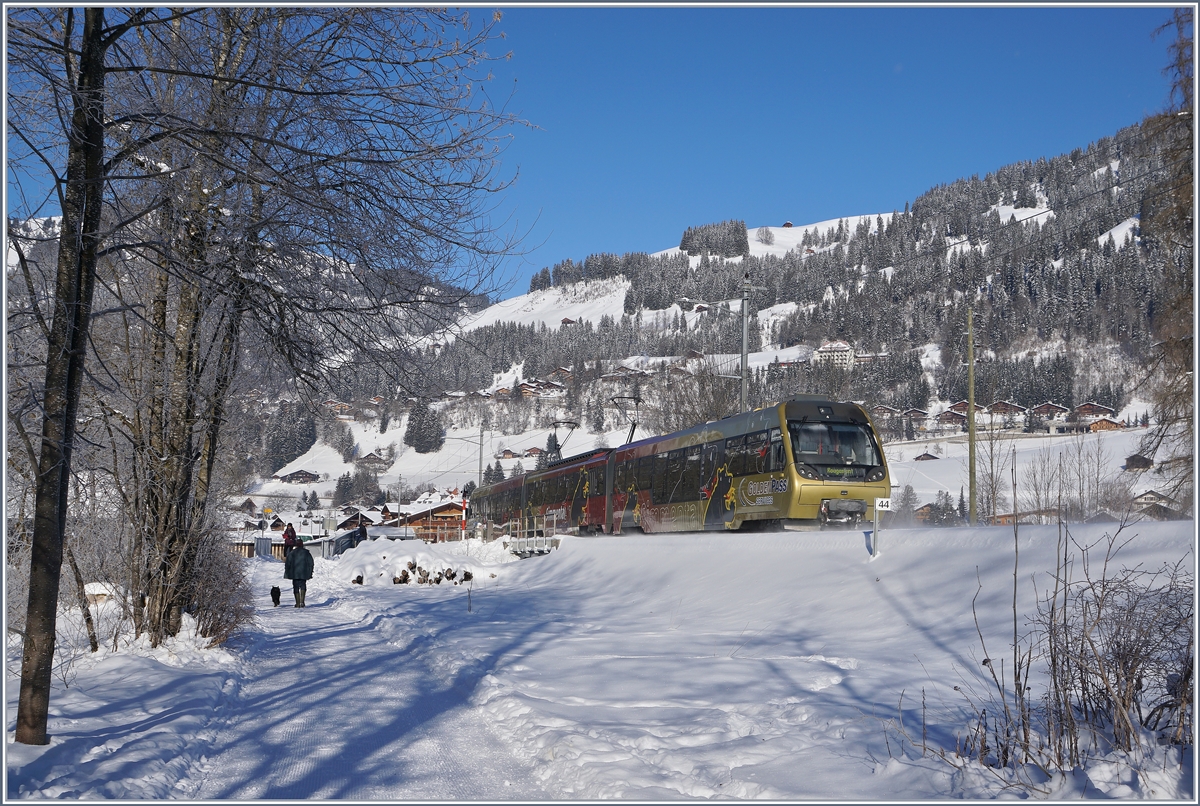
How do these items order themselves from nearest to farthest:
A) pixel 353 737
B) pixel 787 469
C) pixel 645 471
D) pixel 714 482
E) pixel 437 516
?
pixel 353 737 → pixel 787 469 → pixel 714 482 → pixel 645 471 → pixel 437 516

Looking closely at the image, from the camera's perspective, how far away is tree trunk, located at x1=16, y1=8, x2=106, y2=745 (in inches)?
199

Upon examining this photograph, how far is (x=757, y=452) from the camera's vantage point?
20.8 meters

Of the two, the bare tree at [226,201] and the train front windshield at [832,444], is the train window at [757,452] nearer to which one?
the train front windshield at [832,444]

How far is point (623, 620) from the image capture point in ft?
50.0

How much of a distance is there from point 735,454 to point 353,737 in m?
16.2

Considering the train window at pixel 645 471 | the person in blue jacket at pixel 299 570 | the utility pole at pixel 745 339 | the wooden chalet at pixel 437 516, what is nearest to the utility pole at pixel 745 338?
the utility pole at pixel 745 339

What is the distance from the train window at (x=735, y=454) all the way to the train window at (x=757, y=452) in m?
0.28

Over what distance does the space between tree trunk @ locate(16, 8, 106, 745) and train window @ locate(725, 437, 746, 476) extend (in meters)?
17.7

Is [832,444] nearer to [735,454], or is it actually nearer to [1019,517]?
[735,454]

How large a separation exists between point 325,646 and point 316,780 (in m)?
6.67

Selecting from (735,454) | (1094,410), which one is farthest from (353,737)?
(1094,410)

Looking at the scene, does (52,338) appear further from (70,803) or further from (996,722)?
(996,722)

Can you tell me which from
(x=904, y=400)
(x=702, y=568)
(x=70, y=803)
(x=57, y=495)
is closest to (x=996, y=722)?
(x=70, y=803)

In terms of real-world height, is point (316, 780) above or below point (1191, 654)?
below
